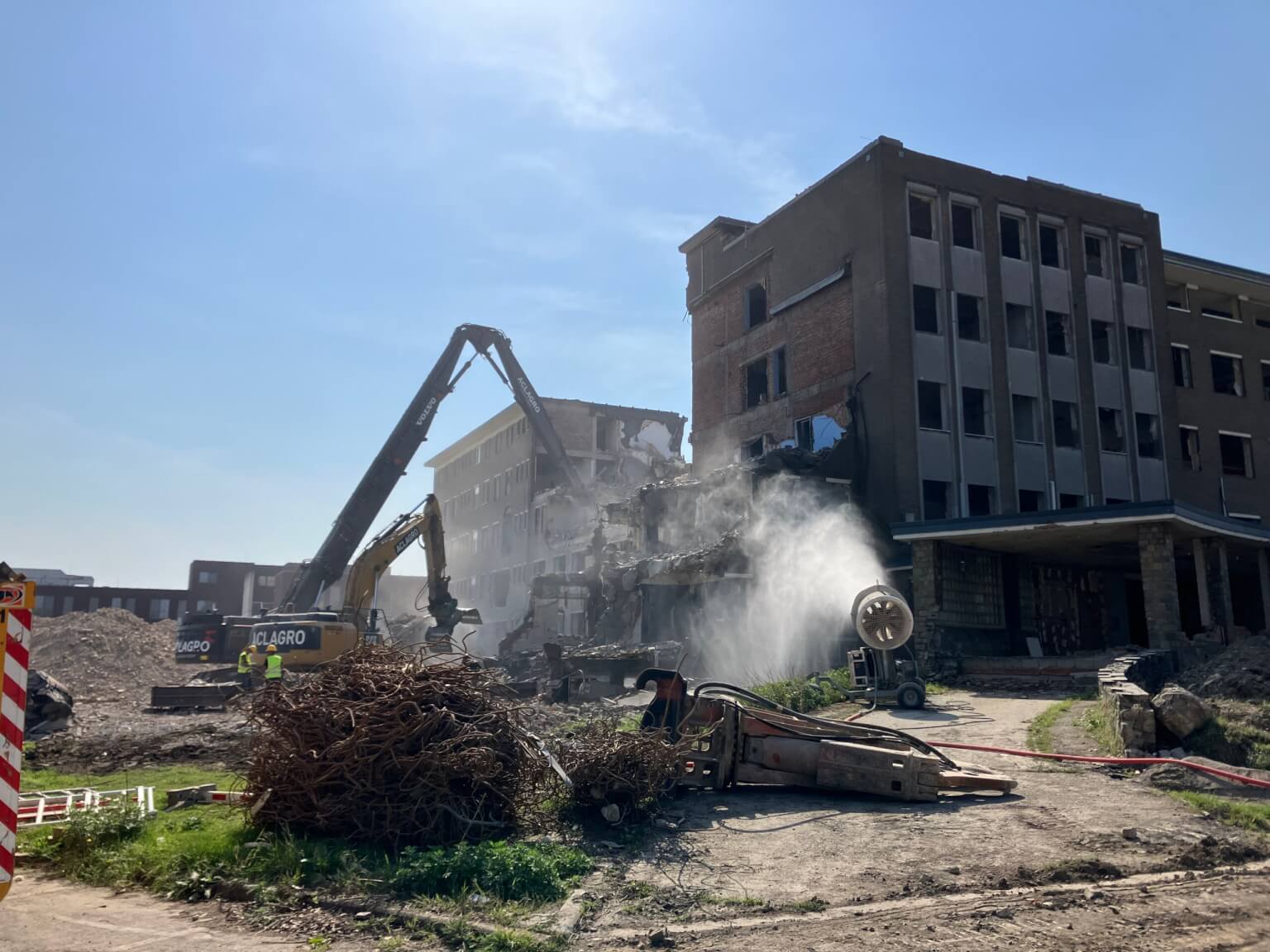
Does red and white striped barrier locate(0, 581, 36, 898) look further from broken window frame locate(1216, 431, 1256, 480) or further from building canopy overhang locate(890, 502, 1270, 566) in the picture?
broken window frame locate(1216, 431, 1256, 480)

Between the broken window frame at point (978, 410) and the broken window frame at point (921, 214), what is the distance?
17.0ft

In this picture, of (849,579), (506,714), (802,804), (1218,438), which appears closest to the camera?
(506,714)

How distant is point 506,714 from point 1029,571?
70.6ft

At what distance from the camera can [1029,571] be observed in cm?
2617

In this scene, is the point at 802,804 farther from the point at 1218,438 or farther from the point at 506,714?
the point at 1218,438

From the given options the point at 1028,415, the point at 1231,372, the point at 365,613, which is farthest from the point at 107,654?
the point at 1231,372

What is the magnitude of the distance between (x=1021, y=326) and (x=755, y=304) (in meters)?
9.77

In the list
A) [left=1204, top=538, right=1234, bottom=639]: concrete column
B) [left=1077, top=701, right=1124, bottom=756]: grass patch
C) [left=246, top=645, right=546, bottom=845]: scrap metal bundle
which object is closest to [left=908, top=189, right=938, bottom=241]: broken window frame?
[left=1204, top=538, right=1234, bottom=639]: concrete column

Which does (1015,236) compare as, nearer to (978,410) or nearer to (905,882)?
(978,410)

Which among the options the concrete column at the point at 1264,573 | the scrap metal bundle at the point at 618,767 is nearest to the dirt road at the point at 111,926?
the scrap metal bundle at the point at 618,767

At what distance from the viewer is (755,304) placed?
37375 mm

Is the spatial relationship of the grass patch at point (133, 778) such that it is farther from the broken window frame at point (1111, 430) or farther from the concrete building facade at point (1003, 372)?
the broken window frame at point (1111, 430)

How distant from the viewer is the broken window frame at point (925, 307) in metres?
30.9

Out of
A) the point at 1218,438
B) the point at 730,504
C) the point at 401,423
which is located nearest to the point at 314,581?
the point at 401,423
